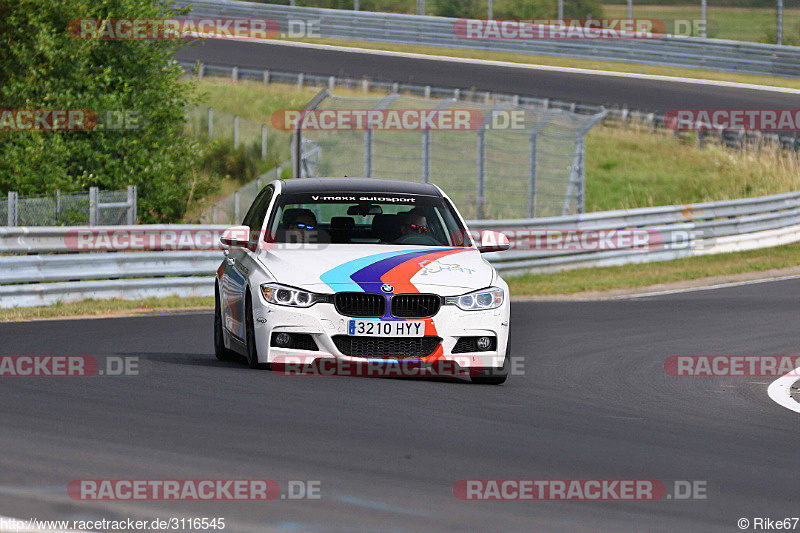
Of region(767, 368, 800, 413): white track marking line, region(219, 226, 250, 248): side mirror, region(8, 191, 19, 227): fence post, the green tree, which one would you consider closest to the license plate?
region(219, 226, 250, 248): side mirror

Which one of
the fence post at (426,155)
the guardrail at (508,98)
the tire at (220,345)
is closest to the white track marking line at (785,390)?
the tire at (220,345)

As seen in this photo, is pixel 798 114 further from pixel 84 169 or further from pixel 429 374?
pixel 429 374

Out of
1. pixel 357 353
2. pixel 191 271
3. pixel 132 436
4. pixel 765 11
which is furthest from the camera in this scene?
pixel 765 11

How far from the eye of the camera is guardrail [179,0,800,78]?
41.9 metres

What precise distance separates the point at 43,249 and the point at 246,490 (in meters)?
12.2

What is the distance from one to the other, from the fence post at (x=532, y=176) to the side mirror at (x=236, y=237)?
13730 millimetres

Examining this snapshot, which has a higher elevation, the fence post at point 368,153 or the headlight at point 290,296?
the headlight at point 290,296

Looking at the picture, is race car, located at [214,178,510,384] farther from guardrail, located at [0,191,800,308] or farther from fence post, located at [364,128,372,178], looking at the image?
fence post, located at [364,128,372,178]

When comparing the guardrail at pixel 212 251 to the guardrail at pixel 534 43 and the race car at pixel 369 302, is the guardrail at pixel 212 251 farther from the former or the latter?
the guardrail at pixel 534 43

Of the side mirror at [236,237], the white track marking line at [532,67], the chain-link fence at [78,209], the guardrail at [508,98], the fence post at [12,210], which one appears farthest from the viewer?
the white track marking line at [532,67]

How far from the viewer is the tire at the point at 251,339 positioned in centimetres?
1016

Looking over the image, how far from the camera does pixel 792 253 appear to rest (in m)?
26.5

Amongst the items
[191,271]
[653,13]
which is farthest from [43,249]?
[653,13]

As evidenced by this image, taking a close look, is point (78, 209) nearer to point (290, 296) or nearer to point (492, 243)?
point (492, 243)
